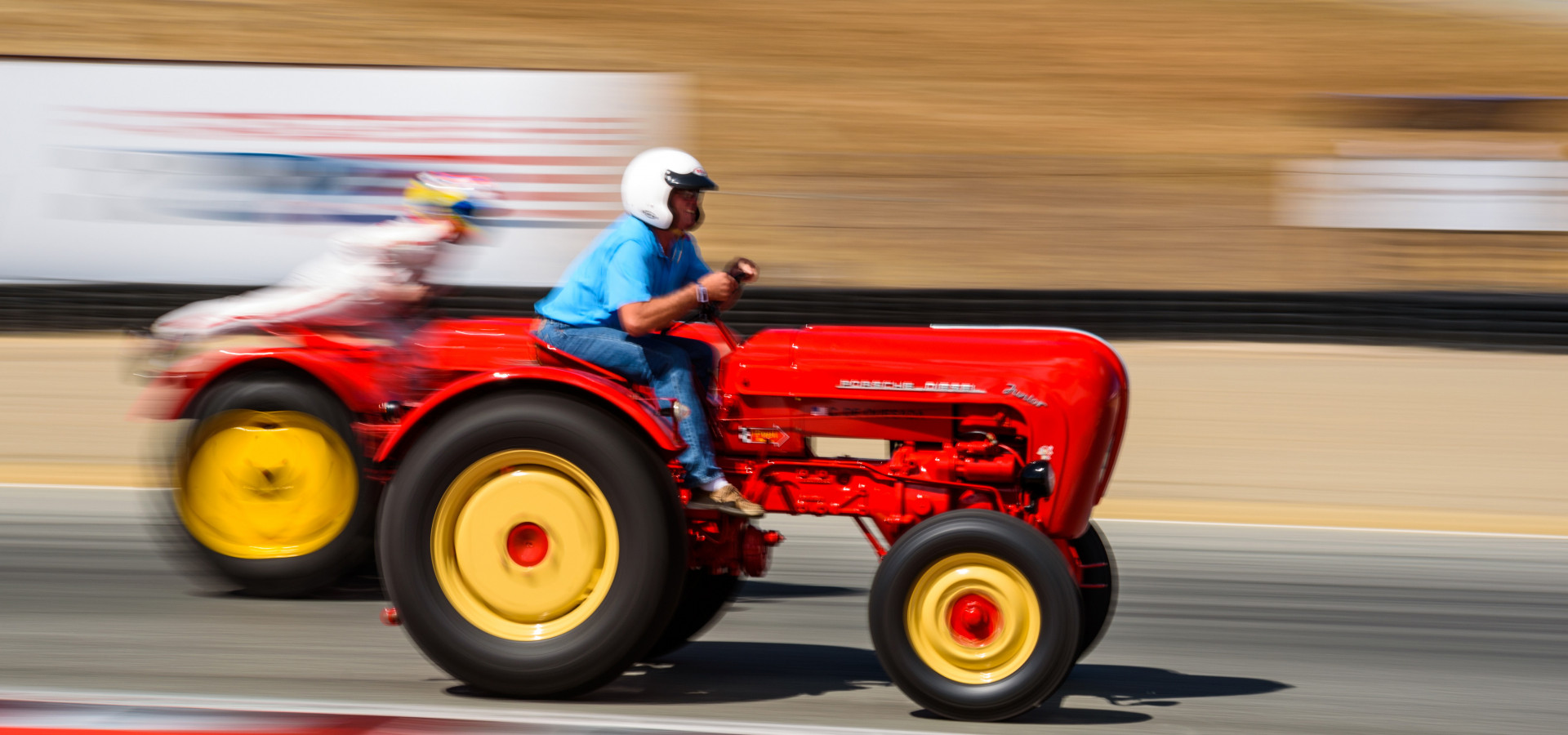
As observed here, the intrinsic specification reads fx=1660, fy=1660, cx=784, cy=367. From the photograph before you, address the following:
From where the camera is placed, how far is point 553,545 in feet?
15.5

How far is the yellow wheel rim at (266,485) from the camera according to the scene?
6496 mm

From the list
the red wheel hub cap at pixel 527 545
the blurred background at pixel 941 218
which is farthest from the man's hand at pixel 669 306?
the blurred background at pixel 941 218

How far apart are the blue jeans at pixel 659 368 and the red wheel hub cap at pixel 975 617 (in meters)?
0.78

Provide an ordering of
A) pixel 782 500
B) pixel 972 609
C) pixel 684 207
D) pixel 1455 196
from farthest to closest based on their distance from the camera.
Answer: pixel 1455 196
pixel 782 500
pixel 684 207
pixel 972 609

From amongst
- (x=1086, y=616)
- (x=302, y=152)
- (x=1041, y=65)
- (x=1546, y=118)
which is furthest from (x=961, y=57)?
(x=1086, y=616)

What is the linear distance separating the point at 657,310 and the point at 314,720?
4.79 feet

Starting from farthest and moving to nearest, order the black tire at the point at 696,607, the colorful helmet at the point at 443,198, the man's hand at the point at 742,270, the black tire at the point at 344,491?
1. the colorful helmet at the point at 443,198
2. the black tire at the point at 344,491
3. the black tire at the point at 696,607
4. the man's hand at the point at 742,270

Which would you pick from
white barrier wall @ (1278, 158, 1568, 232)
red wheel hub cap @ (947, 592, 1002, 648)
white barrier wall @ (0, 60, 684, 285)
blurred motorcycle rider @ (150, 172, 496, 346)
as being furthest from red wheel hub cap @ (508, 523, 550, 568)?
white barrier wall @ (1278, 158, 1568, 232)

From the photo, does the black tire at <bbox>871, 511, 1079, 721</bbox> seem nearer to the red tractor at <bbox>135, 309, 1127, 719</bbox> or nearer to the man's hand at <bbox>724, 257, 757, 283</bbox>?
the red tractor at <bbox>135, 309, 1127, 719</bbox>

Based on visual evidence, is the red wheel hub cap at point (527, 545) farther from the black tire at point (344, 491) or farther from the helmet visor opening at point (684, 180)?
the black tire at point (344, 491)

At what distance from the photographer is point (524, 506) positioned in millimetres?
4703

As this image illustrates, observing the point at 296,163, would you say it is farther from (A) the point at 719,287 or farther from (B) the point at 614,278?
(A) the point at 719,287

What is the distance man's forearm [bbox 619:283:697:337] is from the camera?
4.64 m

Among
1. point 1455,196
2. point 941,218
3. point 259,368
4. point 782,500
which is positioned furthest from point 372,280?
point 1455,196
